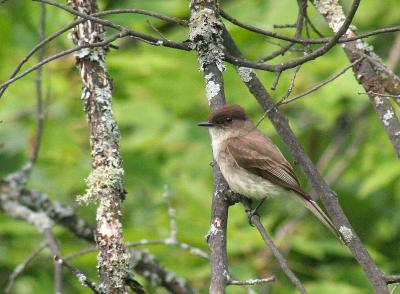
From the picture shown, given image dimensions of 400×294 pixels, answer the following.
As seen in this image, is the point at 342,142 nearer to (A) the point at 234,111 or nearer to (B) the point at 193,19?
(A) the point at 234,111

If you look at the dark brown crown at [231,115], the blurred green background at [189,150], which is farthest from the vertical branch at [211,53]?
the blurred green background at [189,150]

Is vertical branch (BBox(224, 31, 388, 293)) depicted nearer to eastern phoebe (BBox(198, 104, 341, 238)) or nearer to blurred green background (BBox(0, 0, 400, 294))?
eastern phoebe (BBox(198, 104, 341, 238))

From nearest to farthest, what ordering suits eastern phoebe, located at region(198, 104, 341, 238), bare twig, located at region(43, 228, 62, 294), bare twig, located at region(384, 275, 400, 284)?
bare twig, located at region(384, 275, 400, 284), bare twig, located at region(43, 228, 62, 294), eastern phoebe, located at region(198, 104, 341, 238)

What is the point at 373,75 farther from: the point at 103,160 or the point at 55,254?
the point at 55,254

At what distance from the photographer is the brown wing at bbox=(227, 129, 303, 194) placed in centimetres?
534

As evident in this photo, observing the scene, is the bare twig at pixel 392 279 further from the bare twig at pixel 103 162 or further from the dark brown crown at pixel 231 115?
the dark brown crown at pixel 231 115

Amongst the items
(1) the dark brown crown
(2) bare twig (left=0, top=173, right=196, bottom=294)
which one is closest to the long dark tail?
(1) the dark brown crown

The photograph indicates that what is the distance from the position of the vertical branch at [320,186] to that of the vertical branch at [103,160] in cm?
71

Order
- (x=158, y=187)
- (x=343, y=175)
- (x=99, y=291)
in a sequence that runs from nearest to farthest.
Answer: (x=99, y=291), (x=158, y=187), (x=343, y=175)

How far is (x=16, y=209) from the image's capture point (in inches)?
206

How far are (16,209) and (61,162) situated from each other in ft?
4.70

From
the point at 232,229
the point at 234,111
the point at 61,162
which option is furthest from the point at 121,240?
the point at 61,162

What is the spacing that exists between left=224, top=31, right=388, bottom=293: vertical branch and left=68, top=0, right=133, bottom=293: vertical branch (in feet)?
2.32

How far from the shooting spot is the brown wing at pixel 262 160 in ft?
17.5
